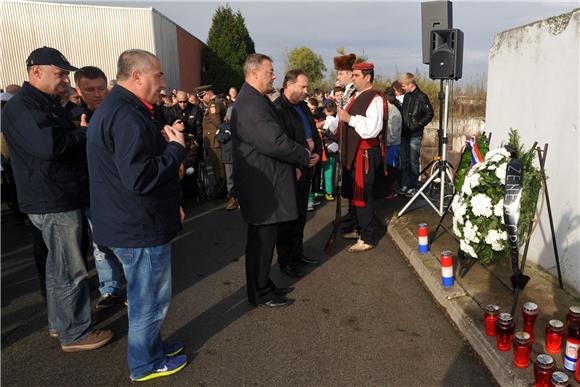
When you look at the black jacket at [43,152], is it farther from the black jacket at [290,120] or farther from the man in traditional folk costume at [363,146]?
the man in traditional folk costume at [363,146]

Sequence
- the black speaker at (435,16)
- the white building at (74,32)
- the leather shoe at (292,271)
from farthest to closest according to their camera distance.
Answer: the white building at (74,32), the black speaker at (435,16), the leather shoe at (292,271)

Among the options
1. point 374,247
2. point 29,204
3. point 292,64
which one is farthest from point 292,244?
point 292,64

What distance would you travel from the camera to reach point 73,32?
25641mm

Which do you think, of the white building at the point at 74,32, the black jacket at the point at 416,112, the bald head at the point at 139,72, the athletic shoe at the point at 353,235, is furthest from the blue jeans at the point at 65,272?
the white building at the point at 74,32

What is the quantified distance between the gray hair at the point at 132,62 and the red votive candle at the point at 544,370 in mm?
2780

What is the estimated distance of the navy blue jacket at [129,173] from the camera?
236 cm

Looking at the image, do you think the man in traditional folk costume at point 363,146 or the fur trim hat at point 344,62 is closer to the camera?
the man in traditional folk costume at point 363,146

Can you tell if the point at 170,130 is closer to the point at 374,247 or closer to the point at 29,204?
the point at 29,204

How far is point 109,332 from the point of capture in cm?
342

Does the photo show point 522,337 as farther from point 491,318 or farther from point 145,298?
point 145,298

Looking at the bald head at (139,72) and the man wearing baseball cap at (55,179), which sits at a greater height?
the bald head at (139,72)

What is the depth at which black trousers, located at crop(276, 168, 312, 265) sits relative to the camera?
14.8 feet

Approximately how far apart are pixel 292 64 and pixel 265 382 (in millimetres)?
39217

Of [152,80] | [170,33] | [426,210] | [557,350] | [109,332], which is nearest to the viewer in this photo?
[152,80]
